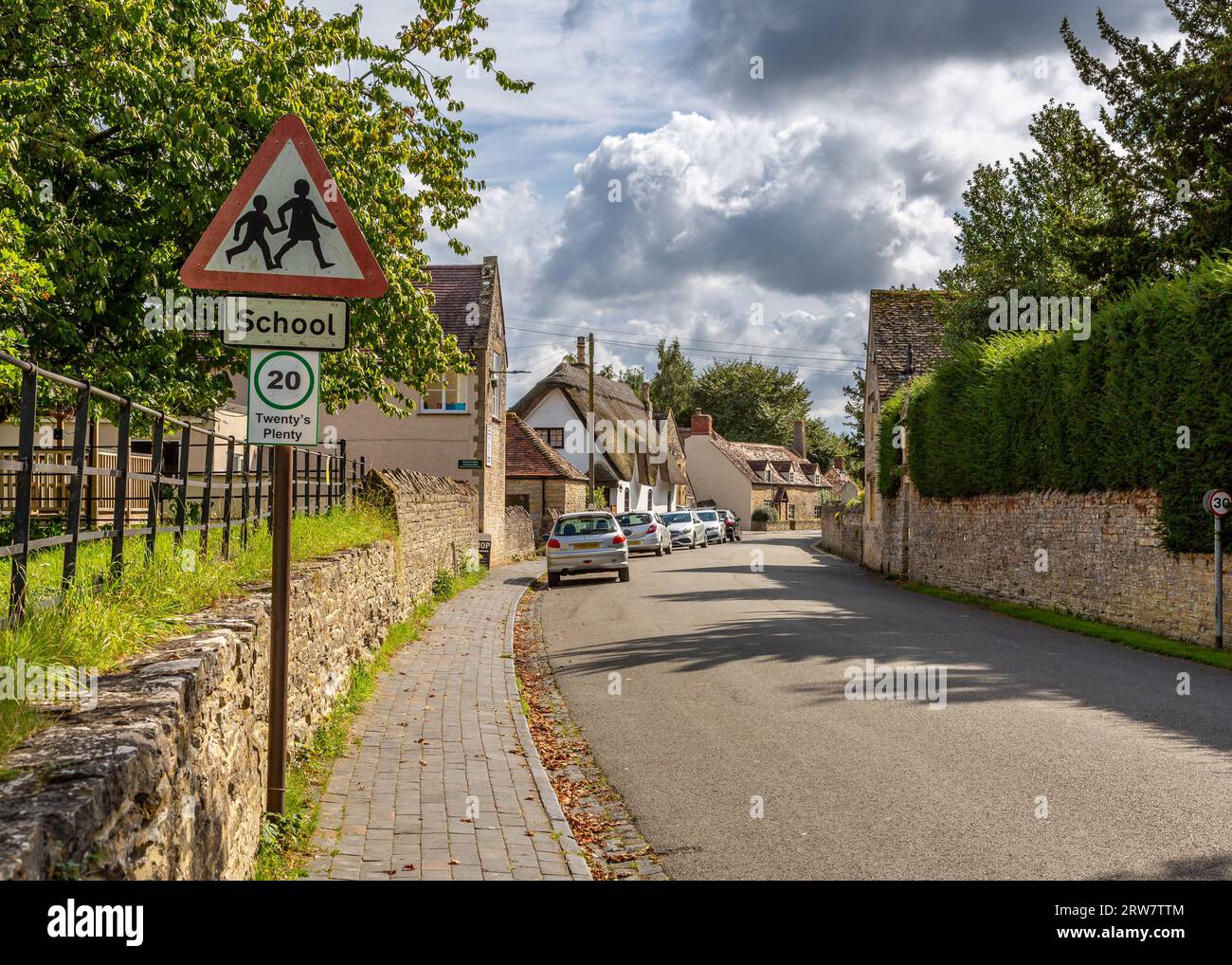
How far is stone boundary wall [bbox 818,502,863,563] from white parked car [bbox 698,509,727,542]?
541 centimetres

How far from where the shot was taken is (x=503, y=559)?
1412 inches

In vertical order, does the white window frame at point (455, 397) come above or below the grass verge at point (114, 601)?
above

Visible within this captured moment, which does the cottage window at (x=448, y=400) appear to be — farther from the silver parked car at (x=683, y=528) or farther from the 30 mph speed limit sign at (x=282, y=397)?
the 30 mph speed limit sign at (x=282, y=397)

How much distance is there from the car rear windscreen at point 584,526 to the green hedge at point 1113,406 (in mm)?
7918

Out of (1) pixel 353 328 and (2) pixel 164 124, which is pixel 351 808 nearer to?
(2) pixel 164 124

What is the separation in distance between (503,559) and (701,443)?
59315mm

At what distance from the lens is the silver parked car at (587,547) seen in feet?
84.4

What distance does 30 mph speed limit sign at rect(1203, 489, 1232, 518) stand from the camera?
13.6 m

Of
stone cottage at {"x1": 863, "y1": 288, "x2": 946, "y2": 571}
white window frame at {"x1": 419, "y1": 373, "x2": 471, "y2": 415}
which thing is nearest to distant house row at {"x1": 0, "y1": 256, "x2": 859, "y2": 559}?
white window frame at {"x1": 419, "y1": 373, "x2": 471, "y2": 415}

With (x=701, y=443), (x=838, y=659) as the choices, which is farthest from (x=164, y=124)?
(x=701, y=443)
